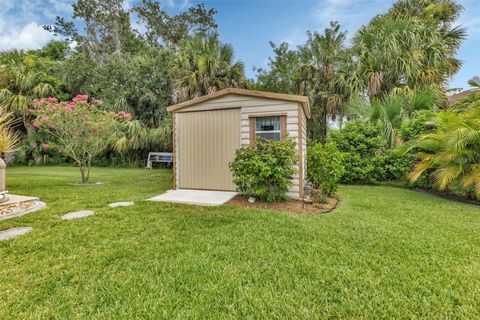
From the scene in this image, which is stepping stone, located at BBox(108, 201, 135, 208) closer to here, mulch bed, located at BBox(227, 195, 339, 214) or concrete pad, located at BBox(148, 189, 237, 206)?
concrete pad, located at BBox(148, 189, 237, 206)

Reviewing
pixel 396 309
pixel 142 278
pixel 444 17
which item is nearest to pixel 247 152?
pixel 142 278

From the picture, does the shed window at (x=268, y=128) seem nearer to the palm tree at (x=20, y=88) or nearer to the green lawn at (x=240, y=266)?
the green lawn at (x=240, y=266)

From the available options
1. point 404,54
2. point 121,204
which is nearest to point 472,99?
point 404,54

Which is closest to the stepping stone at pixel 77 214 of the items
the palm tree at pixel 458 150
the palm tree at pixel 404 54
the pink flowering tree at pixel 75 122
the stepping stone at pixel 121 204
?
the stepping stone at pixel 121 204

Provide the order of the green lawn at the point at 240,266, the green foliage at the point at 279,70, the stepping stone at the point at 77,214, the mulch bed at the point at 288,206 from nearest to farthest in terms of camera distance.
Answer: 1. the green lawn at the point at 240,266
2. the stepping stone at the point at 77,214
3. the mulch bed at the point at 288,206
4. the green foliage at the point at 279,70

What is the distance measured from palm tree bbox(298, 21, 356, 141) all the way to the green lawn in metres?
7.03

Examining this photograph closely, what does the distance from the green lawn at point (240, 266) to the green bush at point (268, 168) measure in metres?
0.81

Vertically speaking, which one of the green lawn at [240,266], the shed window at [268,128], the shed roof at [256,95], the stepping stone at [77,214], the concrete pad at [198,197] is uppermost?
the shed roof at [256,95]

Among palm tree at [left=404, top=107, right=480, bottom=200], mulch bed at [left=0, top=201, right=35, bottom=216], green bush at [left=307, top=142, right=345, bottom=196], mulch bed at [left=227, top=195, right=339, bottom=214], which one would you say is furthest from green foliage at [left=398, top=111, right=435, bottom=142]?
mulch bed at [left=0, top=201, right=35, bottom=216]

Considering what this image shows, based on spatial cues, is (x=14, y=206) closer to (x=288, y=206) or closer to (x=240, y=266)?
(x=240, y=266)

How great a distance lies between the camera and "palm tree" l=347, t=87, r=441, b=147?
24.8 feet

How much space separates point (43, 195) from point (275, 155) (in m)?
5.14

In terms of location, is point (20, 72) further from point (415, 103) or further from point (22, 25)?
point (415, 103)

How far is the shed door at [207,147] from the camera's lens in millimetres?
5746
